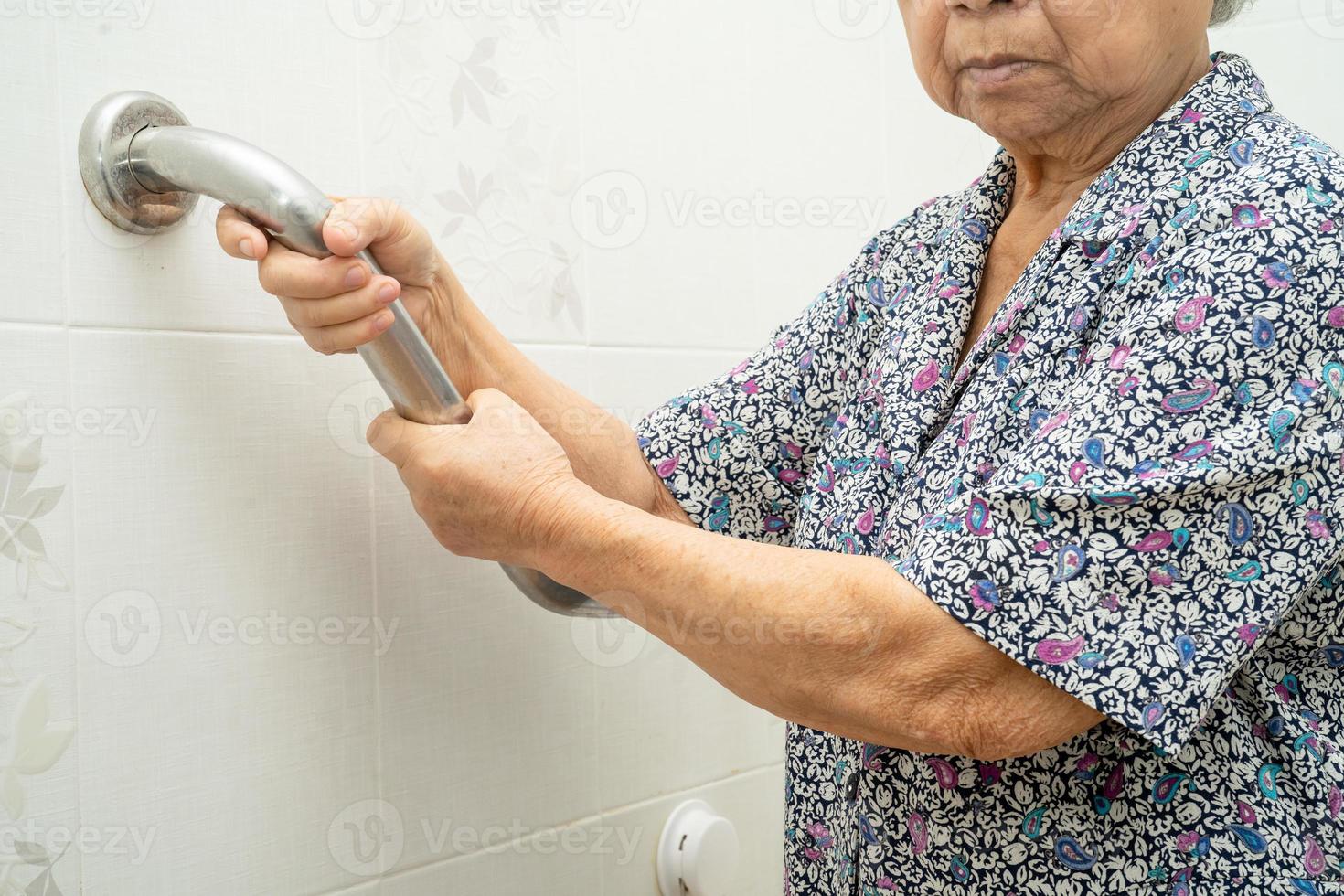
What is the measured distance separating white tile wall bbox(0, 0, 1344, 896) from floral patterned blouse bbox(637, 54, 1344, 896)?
0.19 metres

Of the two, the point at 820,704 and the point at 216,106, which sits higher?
the point at 216,106

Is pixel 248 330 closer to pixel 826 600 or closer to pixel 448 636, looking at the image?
pixel 448 636

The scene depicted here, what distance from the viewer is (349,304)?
0.67 m

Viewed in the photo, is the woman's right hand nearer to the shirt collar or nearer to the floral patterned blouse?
the floral patterned blouse

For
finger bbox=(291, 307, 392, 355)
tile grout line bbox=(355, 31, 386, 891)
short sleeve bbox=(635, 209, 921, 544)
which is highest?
finger bbox=(291, 307, 392, 355)

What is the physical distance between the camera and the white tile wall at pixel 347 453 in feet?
2.20

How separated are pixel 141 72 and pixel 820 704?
547 millimetres

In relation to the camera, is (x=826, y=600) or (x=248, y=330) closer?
(x=826, y=600)

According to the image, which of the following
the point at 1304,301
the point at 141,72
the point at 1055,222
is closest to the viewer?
the point at 1304,301

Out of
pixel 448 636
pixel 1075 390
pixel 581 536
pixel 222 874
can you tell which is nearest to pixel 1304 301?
pixel 1075 390

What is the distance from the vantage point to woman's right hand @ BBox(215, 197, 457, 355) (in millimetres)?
657

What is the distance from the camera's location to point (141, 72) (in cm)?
70

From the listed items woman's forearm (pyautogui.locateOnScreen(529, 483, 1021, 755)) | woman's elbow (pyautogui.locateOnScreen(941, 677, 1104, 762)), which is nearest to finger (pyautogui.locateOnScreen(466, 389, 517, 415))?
woman's forearm (pyautogui.locateOnScreen(529, 483, 1021, 755))

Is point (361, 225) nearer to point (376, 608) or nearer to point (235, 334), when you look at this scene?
point (235, 334)
